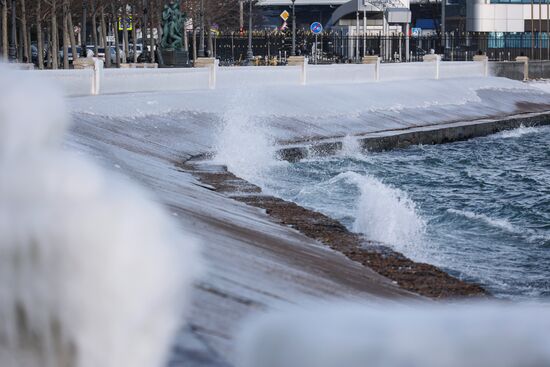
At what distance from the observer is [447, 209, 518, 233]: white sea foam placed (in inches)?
808

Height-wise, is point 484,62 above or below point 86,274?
below

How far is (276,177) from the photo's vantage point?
26.2 meters

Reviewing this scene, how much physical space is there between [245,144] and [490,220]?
9.83 metres

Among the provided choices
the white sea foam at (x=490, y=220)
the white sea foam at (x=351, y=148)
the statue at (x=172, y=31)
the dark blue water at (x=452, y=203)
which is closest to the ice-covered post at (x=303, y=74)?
the statue at (x=172, y=31)

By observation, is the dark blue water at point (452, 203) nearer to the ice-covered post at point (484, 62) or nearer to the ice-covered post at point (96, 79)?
the ice-covered post at point (96, 79)

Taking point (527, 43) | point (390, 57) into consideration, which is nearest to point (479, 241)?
point (390, 57)

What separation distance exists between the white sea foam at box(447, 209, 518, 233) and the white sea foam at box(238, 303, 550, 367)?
17616 mm

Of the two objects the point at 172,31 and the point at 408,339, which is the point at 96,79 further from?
the point at 408,339

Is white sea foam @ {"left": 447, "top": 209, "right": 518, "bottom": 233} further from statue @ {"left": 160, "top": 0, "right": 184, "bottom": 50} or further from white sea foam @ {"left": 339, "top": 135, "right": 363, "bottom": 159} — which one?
statue @ {"left": 160, "top": 0, "right": 184, "bottom": 50}

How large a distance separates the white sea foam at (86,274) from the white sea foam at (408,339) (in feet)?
5.61

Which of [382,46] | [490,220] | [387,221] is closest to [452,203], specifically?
[490,220]

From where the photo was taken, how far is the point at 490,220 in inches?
838

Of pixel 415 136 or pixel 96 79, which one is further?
pixel 415 136

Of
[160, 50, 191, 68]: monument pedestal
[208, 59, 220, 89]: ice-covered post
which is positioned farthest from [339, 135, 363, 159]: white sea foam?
[160, 50, 191, 68]: monument pedestal
